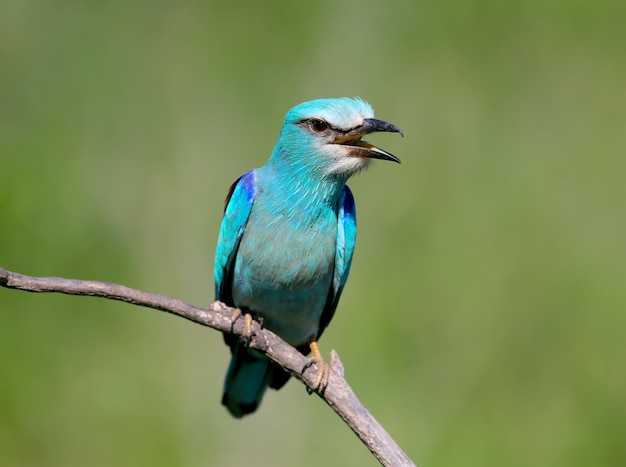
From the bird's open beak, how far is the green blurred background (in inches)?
99.3

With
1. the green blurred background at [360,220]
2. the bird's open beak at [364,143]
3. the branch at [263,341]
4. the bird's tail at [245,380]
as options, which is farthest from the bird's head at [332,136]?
the green blurred background at [360,220]

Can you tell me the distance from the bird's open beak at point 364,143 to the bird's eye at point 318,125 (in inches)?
3.3

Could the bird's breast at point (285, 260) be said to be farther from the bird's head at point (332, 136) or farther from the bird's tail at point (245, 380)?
the bird's tail at point (245, 380)

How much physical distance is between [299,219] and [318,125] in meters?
0.46

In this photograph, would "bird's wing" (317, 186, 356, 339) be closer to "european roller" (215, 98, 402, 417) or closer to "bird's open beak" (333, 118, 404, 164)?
"european roller" (215, 98, 402, 417)

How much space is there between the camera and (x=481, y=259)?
737 cm

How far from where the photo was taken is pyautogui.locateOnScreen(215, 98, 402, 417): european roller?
14.7 feet

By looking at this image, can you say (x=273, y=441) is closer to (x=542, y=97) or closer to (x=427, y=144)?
(x=427, y=144)

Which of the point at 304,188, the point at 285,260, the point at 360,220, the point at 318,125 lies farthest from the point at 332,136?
the point at 360,220

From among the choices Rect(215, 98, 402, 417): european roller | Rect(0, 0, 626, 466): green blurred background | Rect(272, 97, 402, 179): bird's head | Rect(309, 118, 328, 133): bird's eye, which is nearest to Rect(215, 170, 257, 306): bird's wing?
Rect(215, 98, 402, 417): european roller

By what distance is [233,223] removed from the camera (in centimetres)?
461

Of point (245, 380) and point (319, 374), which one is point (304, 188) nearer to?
point (319, 374)

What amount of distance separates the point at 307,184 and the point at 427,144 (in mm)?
3278

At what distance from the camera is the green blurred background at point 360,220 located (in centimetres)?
665
